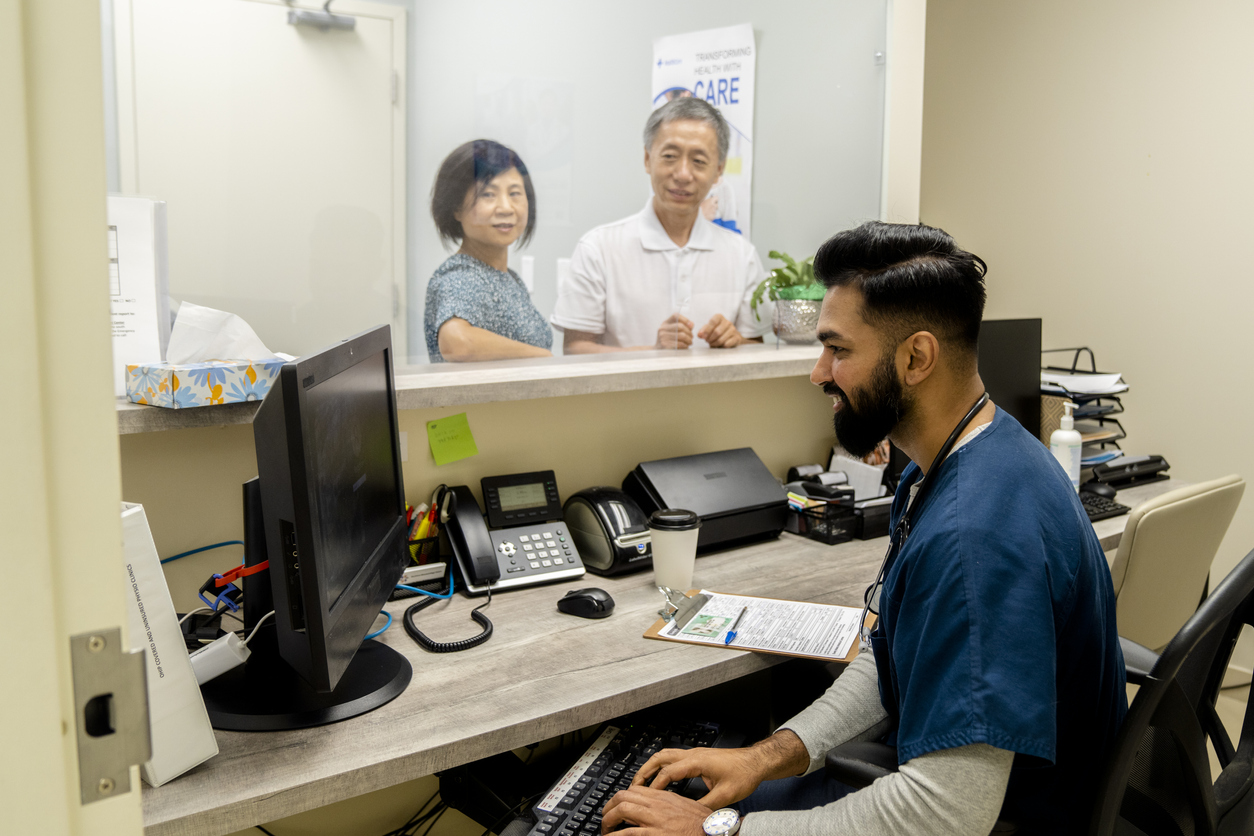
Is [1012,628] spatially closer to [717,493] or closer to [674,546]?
[674,546]

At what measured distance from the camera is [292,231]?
208 centimetres

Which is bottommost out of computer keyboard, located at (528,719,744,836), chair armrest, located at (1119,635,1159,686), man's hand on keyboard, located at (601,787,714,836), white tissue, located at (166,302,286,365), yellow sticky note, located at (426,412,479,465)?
computer keyboard, located at (528,719,744,836)

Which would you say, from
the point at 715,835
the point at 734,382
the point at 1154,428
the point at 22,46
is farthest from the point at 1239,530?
the point at 22,46

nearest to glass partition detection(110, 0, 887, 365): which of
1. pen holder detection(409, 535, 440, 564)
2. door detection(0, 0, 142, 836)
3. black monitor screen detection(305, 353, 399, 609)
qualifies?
pen holder detection(409, 535, 440, 564)

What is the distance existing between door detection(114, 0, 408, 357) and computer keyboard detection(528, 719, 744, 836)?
1.12 m

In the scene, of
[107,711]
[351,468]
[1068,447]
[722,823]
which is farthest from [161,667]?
[1068,447]

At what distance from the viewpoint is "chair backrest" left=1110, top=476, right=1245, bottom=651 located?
1698 mm

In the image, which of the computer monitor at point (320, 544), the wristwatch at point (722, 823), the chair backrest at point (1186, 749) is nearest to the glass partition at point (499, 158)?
the computer monitor at point (320, 544)

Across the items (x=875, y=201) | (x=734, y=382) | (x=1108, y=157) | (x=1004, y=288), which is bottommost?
(x=734, y=382)

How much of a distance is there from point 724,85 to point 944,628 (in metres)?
1.94

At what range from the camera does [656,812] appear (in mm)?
1141

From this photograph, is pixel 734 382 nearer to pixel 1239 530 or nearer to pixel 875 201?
pixel 875 201

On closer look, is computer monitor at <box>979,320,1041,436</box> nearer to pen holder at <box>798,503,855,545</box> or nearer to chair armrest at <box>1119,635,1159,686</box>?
pen holder at <box>798,503,855,545</box>

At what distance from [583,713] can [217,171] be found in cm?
150
